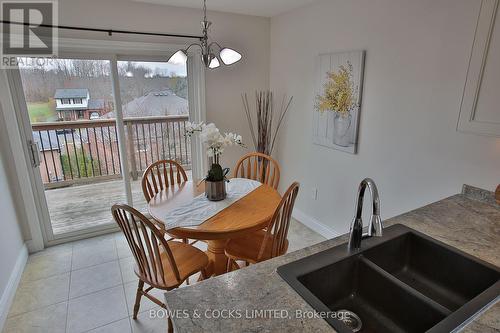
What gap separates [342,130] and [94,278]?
2497 millimetres

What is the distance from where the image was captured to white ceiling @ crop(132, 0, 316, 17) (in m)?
2.67

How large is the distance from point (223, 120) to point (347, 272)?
8.21ft

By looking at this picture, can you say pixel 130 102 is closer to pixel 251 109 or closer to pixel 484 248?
pixel 251 109

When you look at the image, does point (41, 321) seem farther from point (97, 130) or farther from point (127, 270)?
point (97, 130)

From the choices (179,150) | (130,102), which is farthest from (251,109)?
(130,102)

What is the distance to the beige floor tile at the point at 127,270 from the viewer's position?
7.97ft

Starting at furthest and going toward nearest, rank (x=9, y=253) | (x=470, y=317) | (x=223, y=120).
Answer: (x=223, y=120) → (x=9, y=253) → (x=470, y=317)

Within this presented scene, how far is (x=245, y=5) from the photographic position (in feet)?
9.16

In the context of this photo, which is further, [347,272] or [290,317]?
[347,272]

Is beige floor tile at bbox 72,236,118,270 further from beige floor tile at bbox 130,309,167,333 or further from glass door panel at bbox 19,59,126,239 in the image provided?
beige floor tile at bbox 130,309,167,333

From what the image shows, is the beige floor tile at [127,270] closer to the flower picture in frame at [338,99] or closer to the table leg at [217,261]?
the table leg at [217,261]

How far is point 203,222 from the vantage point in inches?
71.1

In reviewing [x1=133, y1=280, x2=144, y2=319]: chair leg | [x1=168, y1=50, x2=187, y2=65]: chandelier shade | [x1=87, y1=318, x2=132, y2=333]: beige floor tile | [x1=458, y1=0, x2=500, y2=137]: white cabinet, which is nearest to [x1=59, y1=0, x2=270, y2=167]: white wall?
[x1=168, y1=50, x2=187, y2=65]: chandelier shade

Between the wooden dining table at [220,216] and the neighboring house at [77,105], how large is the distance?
1231mm
